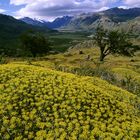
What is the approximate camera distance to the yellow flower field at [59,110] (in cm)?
1206

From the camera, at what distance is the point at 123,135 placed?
40.7 ft

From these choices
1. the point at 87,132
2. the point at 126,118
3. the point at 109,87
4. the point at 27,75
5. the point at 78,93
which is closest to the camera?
the point at 87,132

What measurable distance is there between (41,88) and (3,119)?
4345 millimetres

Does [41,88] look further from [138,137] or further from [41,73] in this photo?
[138,137]

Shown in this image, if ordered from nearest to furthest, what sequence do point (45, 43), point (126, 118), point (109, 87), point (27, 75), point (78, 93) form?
point (126, 118) < point (78, 93) < point (27, 75) < point (109, 87) < point (45, 43)

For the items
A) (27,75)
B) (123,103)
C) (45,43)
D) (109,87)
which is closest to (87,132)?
(123,103)

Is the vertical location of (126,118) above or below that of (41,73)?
below

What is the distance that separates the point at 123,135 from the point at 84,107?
2.79m

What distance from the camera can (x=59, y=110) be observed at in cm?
1403

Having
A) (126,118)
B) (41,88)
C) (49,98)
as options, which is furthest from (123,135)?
(41,88)

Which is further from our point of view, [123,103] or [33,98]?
[123,103]

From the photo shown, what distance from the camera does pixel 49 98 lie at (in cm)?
1520

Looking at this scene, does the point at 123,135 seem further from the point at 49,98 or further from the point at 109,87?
the point at 109,87

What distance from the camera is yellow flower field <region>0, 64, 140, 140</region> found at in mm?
12062
